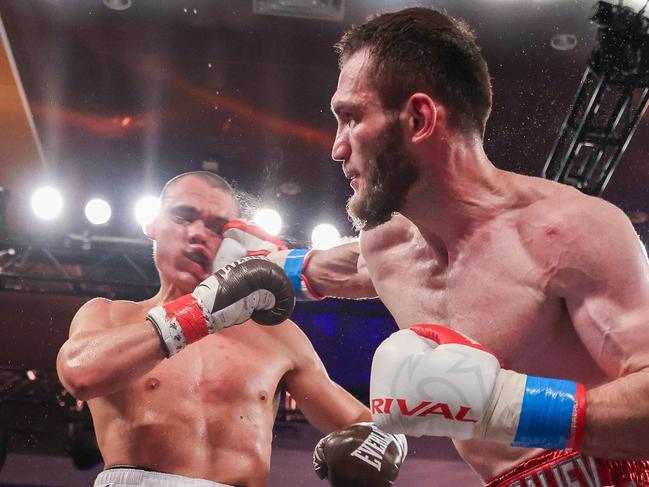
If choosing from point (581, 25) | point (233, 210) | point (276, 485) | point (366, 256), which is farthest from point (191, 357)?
point (276, 485)

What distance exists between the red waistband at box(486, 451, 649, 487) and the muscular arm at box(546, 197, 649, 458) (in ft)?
0.37

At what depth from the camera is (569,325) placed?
1525 millimetres

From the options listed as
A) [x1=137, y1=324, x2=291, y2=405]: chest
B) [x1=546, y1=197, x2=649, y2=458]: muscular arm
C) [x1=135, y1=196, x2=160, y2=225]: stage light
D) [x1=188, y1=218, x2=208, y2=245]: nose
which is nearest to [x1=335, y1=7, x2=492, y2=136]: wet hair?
[x1=546, y1=197, x2=649, y2=458]: muscular arm

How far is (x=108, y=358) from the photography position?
2.25 meters

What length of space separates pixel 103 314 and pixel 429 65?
1.58 metres

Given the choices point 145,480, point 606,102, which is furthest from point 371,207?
point 606,102

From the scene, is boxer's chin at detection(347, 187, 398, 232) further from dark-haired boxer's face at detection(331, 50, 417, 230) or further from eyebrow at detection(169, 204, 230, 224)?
eyebrow at detection(169, 204, 230, 224)

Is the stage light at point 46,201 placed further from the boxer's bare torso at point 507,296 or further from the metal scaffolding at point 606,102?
the boxer's bare torso at point 507,296

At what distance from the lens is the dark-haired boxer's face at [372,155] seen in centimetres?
174

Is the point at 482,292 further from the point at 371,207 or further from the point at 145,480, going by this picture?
the point at 145,480

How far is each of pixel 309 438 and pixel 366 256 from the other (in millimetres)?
4923

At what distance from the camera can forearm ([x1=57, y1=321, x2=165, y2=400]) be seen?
2.21 m

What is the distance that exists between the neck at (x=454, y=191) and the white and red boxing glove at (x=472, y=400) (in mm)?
410

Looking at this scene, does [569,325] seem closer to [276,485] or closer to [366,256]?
[366,256]
